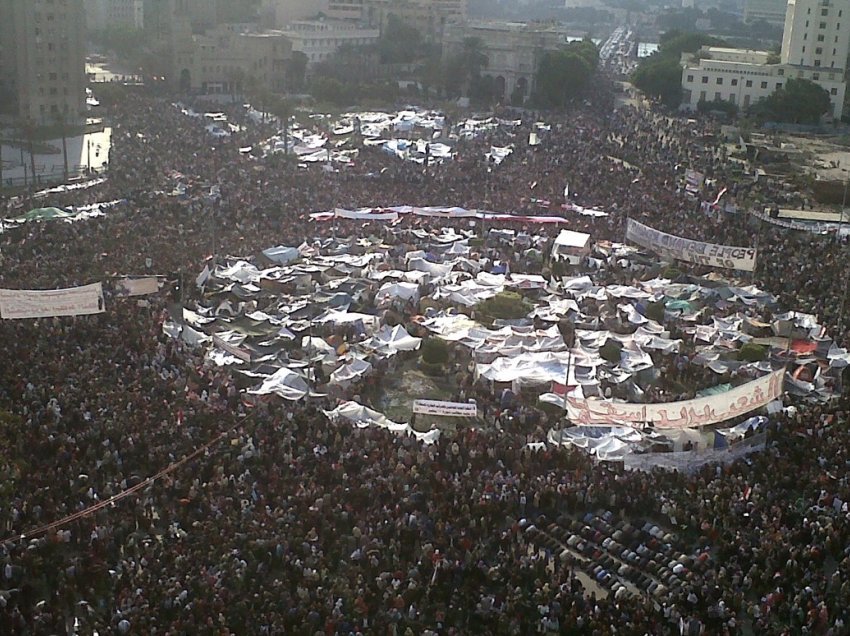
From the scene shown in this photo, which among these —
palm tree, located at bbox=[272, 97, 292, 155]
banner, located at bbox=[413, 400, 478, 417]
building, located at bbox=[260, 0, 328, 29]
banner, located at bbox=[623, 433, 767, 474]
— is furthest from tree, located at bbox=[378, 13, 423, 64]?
→ banner, located at bbox=[623, 433, 767, 474]

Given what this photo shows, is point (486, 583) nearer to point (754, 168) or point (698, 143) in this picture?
point (754, 168)

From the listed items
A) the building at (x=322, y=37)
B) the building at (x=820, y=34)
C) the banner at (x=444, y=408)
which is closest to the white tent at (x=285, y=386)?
the banner at (x=444, y=408)

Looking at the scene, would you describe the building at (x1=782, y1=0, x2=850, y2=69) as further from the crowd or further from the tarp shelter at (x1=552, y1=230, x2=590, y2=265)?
the crowd

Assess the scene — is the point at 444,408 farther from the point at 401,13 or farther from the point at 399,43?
the point at 401,13

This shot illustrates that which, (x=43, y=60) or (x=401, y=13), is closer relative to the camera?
(x=43, y=60)

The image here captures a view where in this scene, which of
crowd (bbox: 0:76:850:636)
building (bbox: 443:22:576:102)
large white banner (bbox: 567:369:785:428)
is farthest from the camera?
building (bbox: 443:22:576:102)

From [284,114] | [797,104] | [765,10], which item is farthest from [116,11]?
[765,10]

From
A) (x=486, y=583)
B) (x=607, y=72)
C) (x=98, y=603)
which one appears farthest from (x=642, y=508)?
(x=607, y=72)

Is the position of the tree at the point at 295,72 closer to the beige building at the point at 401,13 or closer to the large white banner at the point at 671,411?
the beige building at the point at 401,13
